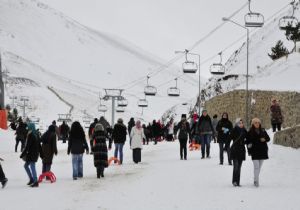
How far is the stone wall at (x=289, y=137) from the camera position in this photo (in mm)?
22770

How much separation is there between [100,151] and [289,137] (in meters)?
8.65

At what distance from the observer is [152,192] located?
45.8 ft

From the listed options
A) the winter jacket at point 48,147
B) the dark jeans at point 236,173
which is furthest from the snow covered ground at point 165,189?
the winter jacket at point 48,147

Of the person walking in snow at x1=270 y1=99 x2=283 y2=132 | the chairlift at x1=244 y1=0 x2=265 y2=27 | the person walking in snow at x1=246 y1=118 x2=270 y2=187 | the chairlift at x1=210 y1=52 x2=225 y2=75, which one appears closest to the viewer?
→ the person walking in snow at x1=246 y1=118 x2=270 y2=187

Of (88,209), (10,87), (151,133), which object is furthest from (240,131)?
(10,87)

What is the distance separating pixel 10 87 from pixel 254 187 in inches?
5428

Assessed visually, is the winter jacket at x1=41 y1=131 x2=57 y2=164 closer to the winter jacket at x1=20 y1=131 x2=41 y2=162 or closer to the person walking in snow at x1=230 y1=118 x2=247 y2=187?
the winter jacket at x1=20 y1=131 x2=41 y2=162

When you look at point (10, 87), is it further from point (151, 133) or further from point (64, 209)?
point (64, 209)

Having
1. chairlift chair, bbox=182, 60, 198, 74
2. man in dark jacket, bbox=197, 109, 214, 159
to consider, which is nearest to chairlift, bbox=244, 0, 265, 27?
man in dark jacket, bbox=197, 109, 214, 159

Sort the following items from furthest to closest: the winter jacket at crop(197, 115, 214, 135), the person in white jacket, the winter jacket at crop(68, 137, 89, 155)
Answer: the person in white jacket < the winter jacket at crop(197, 115, 214, 135) < the winter jacket at crop(68, 137, 89, 155)

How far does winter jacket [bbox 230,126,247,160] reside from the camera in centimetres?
1502

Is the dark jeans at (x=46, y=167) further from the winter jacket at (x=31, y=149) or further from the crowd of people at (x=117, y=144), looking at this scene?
the winter jacket at (x=31, y=149)

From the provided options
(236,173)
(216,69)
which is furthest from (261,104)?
(236,173)

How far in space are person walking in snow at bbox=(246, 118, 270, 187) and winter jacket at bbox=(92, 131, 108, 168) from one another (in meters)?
4.83
